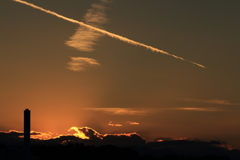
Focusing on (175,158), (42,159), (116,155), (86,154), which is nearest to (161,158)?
(175,158)

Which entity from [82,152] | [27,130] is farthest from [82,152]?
[27,130]

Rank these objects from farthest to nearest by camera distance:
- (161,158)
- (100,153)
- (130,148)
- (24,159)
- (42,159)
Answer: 1. (161,158)
2. (130,148)
3. (100,153)
4. (42,159)
5. (24,159)

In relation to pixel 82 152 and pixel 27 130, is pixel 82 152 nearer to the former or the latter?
pixel 82 152

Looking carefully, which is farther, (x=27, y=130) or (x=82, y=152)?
(x=82, y=152)

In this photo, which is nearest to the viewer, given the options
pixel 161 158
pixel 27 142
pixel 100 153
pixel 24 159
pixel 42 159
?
pixel 24 159

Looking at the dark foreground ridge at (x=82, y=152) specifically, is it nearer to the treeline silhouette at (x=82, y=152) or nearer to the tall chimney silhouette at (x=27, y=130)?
the treeline silhouette at (x=82, y=152)

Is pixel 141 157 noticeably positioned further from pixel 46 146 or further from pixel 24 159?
pixel 24 159

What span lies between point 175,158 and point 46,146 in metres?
72.3

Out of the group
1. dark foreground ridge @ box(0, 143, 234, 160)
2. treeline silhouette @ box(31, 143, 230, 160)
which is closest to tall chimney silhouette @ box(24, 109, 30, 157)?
dark foreground ridge @ box(0, 143, 234, 160)

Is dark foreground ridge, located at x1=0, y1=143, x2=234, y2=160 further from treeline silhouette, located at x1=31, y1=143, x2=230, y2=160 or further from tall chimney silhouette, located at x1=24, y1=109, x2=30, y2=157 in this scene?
tall chimney silhouette, located at x1=24, y1=109, x2=30, y2=157

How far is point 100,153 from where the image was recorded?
164 metres

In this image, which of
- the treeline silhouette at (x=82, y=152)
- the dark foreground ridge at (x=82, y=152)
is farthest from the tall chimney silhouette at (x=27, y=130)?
the treeline silhouette at (x=82, y=152)

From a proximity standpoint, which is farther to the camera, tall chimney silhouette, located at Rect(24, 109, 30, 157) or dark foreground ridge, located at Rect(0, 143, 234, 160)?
dark foreground ridge, located at Rect(0, 143, 234, 160)

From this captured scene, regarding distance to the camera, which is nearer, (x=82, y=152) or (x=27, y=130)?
(x=27, y=130)
